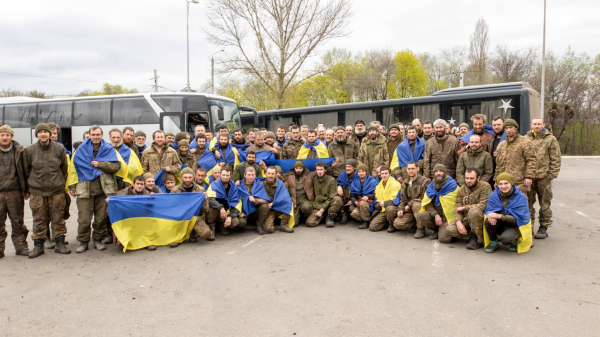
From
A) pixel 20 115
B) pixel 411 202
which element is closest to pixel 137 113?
pixel 20 115

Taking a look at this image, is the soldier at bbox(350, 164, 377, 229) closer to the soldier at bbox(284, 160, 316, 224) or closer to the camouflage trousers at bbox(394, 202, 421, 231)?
the camouflage trousers at bbox(394, 202, 421, 231)

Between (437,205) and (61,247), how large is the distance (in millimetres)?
5905

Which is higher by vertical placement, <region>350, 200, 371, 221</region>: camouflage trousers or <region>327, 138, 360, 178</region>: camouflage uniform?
<region>327, 138, 360, 178</region>: camouflage uniform

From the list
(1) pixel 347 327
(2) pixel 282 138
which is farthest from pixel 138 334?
(2) pixel 282 138

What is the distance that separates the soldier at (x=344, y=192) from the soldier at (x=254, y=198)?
1.34 meters

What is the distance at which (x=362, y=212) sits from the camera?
25.4ft

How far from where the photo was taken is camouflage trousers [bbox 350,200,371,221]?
7715 mm

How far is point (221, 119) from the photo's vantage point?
666 inches

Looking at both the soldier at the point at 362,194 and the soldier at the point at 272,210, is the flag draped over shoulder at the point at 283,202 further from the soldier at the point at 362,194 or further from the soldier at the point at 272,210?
the soldier at the point at 362,194

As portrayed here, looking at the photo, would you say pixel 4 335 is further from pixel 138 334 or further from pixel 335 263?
pixel 335 263

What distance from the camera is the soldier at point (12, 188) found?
234 inches

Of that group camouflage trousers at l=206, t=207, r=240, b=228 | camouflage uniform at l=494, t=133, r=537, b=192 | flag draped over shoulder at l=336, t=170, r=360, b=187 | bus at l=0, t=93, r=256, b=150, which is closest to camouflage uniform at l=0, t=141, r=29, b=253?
camouflage trousers at l=206, t=207, r=240, b=228

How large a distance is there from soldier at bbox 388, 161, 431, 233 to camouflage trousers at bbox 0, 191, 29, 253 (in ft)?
19.2

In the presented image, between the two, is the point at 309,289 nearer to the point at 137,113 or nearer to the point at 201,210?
the point at 201,210
